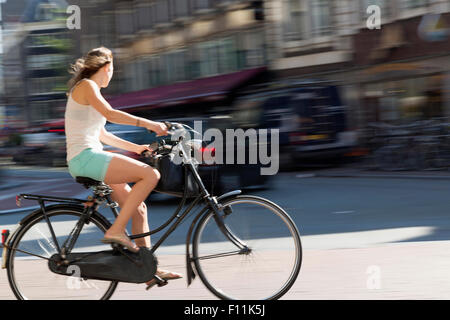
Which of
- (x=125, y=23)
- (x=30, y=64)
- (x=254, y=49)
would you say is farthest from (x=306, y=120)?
(x=30, y=64)

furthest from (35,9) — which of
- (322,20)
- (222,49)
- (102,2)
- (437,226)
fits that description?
(437,226)

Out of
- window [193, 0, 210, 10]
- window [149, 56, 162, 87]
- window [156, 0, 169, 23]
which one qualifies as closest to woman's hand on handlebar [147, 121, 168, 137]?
window [193, 0, 210, 10]

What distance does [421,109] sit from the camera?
747 inches

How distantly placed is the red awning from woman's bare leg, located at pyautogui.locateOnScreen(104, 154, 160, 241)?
20.0 metres

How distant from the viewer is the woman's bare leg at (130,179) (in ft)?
13.2

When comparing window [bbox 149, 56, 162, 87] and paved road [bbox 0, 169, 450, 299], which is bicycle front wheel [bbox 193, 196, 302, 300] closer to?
paved road [bbox 0, 169, 450, 299]

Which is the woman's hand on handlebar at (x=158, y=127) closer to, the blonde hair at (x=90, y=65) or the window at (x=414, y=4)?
the blonde hair at (x=90, y=65)

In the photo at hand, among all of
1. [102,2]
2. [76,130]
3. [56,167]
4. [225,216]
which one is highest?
[102,2]

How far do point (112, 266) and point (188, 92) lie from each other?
22.3 metres

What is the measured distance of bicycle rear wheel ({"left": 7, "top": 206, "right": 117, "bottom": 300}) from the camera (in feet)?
13.8

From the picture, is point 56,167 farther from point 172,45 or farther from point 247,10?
point 247,10

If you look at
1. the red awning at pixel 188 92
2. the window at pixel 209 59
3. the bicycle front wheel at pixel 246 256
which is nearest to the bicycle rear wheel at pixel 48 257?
the bicycle front wheel at pixel 246 256

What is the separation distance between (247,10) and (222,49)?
205cm

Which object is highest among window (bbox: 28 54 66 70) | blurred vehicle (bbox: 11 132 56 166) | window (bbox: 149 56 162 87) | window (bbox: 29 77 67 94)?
window (bbox: 28 54 66 70)
